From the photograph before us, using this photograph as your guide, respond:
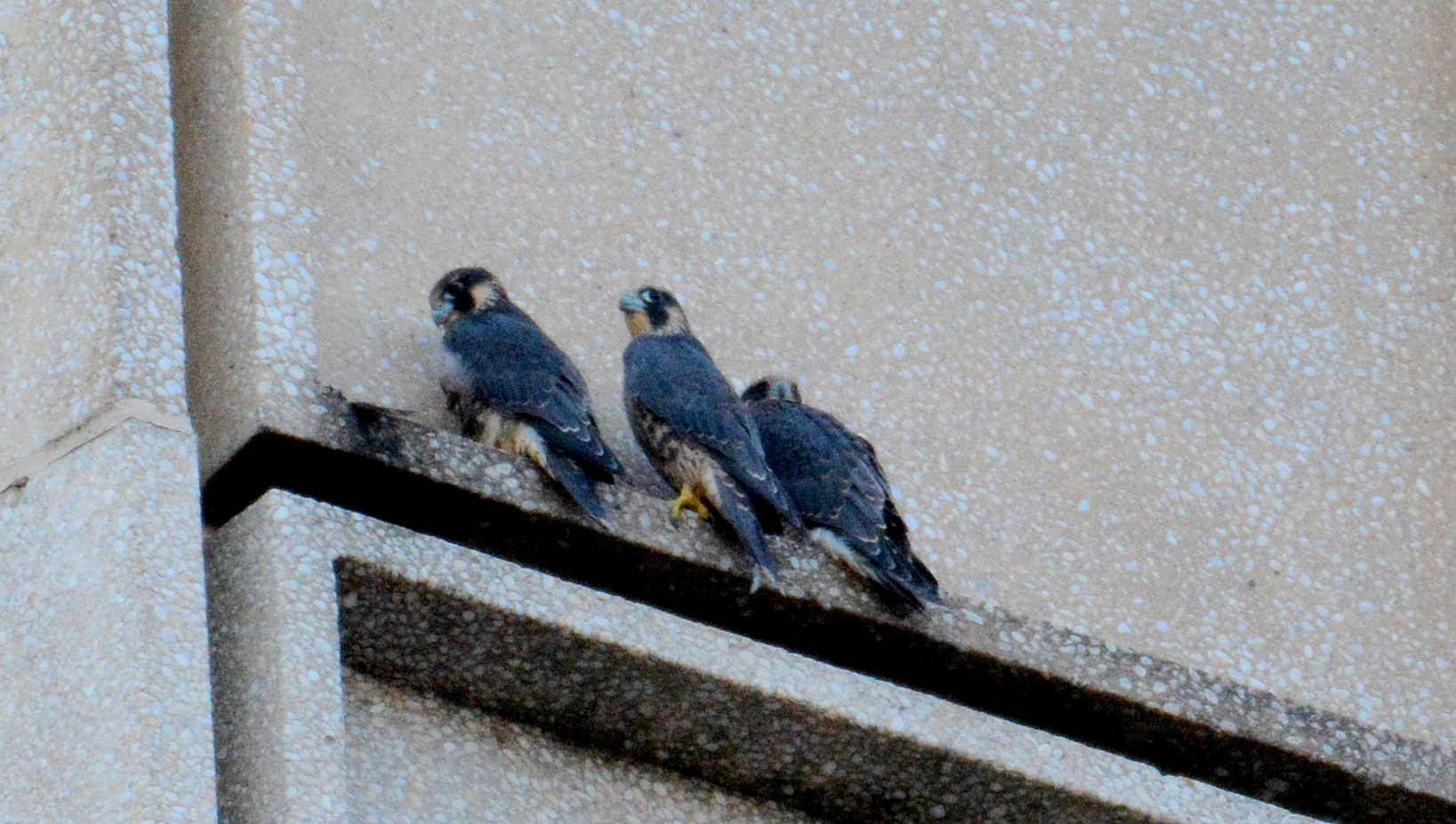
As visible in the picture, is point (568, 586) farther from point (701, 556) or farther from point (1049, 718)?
point (1049, 718)

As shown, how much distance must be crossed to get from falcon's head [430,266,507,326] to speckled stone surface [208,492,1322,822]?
1.83 ft

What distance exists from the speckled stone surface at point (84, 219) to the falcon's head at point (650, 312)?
2.86ft

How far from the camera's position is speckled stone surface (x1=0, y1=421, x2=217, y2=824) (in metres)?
2.43

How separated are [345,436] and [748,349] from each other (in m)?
1.05

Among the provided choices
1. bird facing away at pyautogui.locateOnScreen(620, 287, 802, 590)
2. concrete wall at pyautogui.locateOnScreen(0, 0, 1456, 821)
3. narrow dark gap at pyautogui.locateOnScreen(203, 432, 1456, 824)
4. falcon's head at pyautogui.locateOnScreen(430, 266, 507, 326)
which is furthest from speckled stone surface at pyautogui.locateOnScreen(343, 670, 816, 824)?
falcon's head at pyautogui.locateOnScreen(430, 266, 507, 326)

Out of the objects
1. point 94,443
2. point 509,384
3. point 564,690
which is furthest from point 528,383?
point 94,443

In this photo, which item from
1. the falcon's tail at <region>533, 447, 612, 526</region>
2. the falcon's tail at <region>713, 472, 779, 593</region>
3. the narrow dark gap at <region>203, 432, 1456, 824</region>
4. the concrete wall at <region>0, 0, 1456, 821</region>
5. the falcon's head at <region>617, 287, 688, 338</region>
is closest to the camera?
the concrete wall at <region>0, 0, 1456, 821</region>

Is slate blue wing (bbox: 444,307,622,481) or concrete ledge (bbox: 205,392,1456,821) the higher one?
slate blue wing (bbox: 444,307,622,481)

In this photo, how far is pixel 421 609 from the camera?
114 inches

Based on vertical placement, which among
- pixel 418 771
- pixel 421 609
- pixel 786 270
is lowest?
pixel 418 771

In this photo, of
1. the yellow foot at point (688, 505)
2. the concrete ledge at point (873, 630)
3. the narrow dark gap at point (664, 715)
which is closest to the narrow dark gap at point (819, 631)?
the concrete ledge at point (873, 630)

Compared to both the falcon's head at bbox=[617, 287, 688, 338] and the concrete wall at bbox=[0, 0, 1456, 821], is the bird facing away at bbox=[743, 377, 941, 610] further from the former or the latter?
the falcon's head at bbox=[617, 287, 688, 338]

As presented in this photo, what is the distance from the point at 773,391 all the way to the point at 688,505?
431 mm

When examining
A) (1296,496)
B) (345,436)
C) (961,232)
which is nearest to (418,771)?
(345,436)
